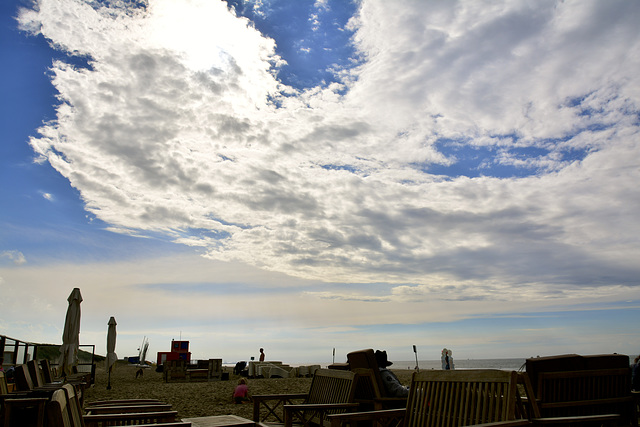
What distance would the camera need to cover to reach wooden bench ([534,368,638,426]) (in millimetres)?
3531

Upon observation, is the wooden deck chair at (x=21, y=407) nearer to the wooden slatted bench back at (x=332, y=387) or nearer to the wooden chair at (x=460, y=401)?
the wooden slatted bench back at (x=332, y=387)

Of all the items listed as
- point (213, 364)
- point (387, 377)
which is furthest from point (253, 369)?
point (387, 377)

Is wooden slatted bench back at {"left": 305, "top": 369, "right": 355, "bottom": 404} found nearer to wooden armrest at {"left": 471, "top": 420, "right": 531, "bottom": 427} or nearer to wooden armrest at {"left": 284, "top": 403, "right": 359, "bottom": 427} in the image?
wooden armrest at {"left": 284, "top": 403, "right": 359, "bottom": 427}

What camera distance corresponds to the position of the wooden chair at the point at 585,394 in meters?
3.53

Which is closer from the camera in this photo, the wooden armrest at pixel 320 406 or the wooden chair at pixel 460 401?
the wooden chair at pixel 460 401

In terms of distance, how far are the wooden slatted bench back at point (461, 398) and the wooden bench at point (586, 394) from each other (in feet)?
2.76

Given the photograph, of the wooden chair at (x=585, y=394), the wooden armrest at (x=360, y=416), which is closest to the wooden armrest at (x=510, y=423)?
the wooden armrest at (x=360, y=416)

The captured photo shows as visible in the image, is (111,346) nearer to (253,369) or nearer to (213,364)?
(213,364)

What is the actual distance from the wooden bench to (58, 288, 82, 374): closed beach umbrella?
43.7 feet

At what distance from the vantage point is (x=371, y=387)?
16.6ft

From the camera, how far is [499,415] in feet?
8.92

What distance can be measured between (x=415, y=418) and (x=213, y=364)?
1680cm

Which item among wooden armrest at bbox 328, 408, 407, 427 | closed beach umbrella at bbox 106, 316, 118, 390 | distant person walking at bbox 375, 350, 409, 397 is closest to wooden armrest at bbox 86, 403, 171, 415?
wooden armrest at bbox 328, 408, 407, 427

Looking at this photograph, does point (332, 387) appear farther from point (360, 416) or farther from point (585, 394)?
point (585, 394)
